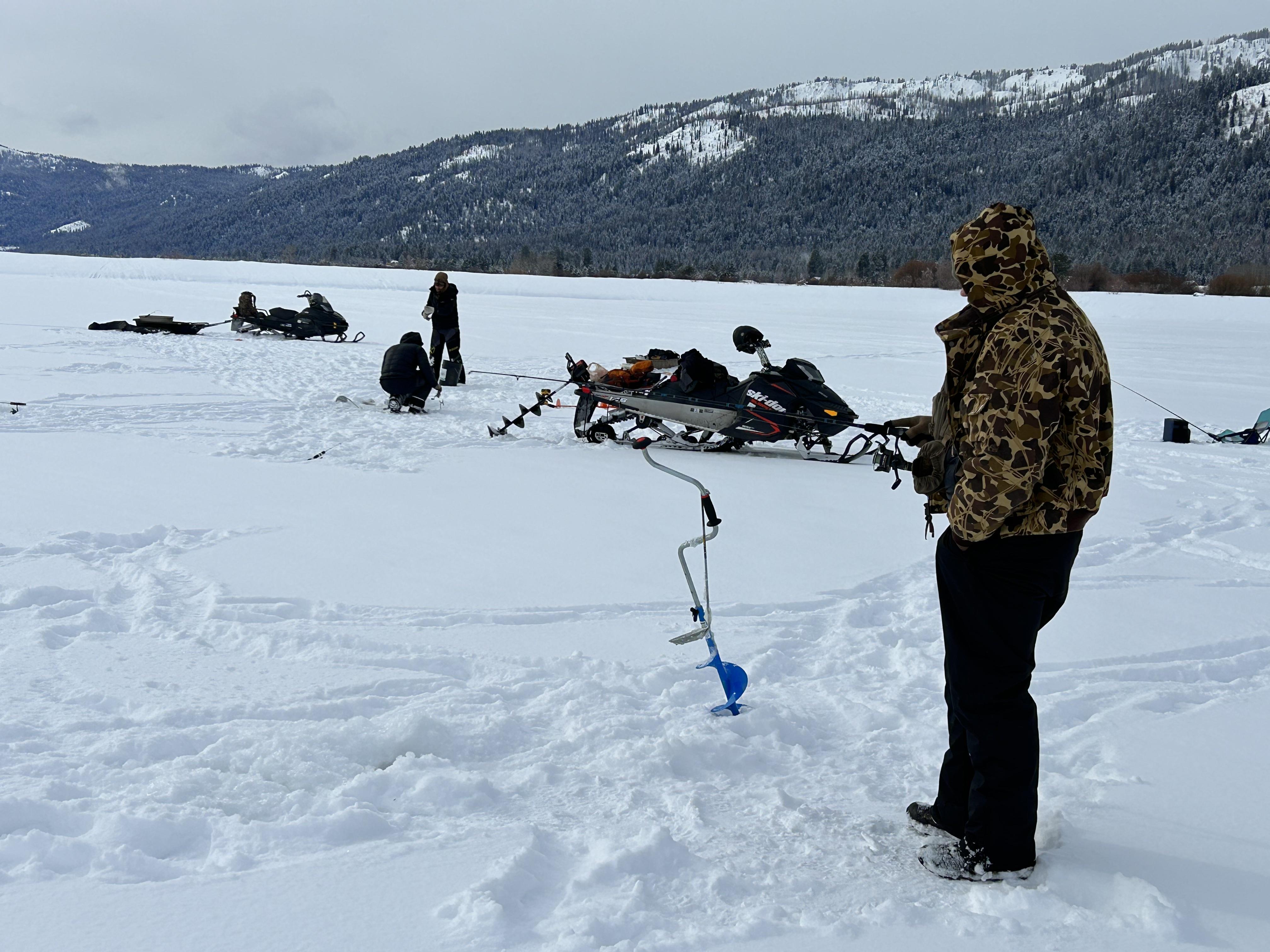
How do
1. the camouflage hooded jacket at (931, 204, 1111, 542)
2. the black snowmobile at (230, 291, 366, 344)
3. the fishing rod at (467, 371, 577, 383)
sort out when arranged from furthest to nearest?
the black snowmobile at (230, 291, 366, 344)
the fishing rod at (467, 371, 577, 383)
the camouflage hooded jacket at (931, 204, 1111, 542)

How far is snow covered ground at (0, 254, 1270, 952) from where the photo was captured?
76.0 inches

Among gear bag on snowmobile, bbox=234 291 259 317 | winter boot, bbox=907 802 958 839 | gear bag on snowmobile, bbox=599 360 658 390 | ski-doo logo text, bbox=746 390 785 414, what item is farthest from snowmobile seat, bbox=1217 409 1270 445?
gear bag on snowmobile, bbox=234 291 259 317

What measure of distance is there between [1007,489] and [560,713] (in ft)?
5.23

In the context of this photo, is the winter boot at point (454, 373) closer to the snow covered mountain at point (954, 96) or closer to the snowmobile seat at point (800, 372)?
the snowmobile seat at point (800, 372)

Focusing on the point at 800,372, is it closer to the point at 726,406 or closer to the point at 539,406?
the point at 726,406

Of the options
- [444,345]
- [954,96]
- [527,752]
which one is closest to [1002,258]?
[527,752]

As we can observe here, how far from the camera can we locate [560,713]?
285cm

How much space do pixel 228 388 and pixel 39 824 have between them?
8.81 metres

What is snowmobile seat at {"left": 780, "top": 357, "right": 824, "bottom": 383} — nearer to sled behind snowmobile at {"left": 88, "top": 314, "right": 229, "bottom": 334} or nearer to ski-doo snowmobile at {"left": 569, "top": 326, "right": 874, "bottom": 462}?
ski-doo snowmobile at {"left": 569, "top": 326, "right": 874, "bottom": 462}

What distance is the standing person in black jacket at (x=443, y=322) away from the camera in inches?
436

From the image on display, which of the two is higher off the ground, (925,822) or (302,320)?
(302,320)

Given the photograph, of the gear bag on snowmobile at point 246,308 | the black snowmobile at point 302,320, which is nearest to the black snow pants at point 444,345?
the black snowmobile at point 302,320

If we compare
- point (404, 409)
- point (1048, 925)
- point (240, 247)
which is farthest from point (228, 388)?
point (240, 247)

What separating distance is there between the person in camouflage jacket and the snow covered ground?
0.23 metres
